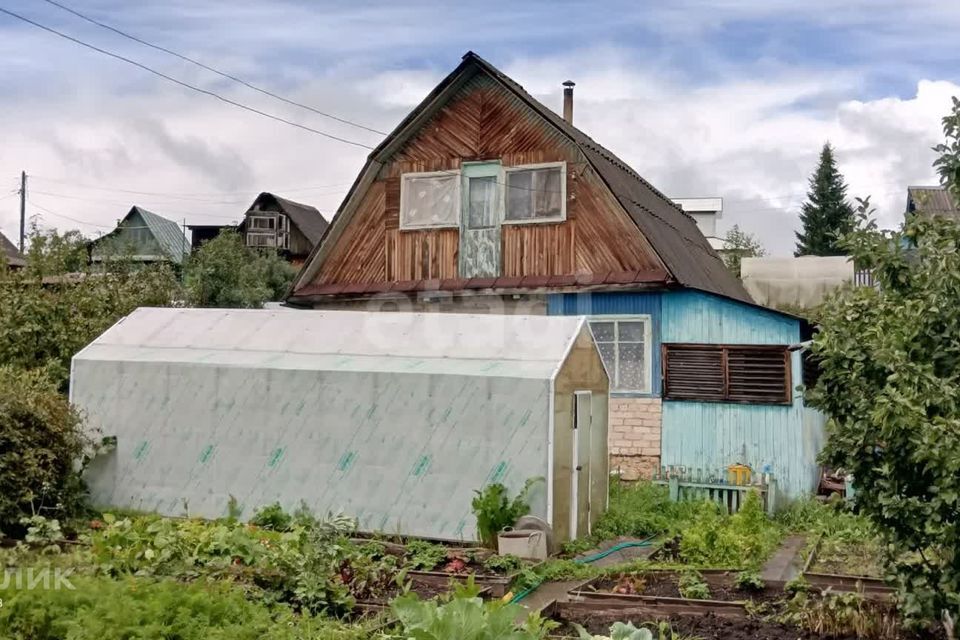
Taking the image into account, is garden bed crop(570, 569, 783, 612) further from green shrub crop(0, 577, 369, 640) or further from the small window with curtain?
the small window with curtain

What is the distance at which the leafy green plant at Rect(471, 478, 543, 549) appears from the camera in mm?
10312

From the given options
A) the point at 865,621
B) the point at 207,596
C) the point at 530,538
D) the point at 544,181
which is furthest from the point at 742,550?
the point at 544,181

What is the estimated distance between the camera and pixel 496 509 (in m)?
10.3

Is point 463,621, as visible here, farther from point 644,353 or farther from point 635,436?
point 644,353

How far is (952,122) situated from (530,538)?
578cm

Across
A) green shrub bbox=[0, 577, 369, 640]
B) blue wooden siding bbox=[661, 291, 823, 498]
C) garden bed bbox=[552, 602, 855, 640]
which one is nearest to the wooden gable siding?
blue wooden siding bbox=[661, 291, 823, 498]

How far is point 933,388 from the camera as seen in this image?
587cm

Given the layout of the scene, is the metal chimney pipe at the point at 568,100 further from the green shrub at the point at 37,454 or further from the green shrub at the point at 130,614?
the green shrub at the point at 130,614

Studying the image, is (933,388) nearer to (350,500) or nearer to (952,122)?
(952,122)

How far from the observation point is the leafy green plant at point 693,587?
8.33 meters

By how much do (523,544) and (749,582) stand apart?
2.47 m

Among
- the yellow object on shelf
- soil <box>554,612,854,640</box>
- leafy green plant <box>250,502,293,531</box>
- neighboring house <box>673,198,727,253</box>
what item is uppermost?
neighboring house <box>673,198,727,253</box>

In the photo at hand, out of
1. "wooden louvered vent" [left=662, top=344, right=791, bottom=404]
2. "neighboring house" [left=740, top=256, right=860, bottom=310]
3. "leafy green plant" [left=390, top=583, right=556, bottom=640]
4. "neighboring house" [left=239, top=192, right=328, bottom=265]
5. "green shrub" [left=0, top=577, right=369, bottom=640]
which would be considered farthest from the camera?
"neighboring house" [left=239, top=192, right=328, bottom=265]

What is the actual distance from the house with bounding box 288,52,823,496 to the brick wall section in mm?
17
